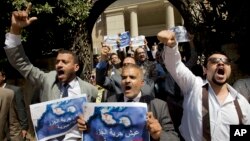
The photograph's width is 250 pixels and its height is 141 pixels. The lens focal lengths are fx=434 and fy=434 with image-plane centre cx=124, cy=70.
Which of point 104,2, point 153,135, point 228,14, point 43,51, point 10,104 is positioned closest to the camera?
point 153,135

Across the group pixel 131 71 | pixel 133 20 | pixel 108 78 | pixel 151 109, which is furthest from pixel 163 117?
pixel 133 20

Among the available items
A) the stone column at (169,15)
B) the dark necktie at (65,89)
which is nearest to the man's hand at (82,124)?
the dark necktie at (65,89)

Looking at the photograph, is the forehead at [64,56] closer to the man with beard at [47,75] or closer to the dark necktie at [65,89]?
the man with beard at [47,75]

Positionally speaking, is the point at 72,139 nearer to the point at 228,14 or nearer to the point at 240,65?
the point at 240,65

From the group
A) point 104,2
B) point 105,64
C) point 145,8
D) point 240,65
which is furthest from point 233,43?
point 145,8

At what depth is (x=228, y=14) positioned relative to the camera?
332 inches

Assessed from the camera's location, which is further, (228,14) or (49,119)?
(228,14)

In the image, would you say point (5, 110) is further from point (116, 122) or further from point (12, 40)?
point (116, 122)

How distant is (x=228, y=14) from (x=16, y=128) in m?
4.96

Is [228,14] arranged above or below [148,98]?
above

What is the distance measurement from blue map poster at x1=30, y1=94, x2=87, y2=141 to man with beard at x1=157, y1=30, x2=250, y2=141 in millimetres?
925

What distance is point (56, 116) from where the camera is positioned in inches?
155

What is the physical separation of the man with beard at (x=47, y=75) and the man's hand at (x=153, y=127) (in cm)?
111

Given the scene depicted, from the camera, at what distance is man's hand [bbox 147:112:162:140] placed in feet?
10.9
